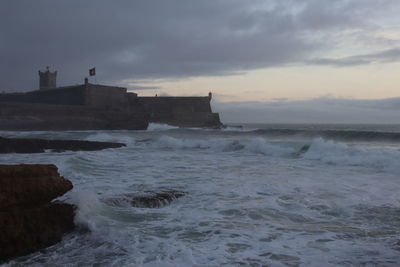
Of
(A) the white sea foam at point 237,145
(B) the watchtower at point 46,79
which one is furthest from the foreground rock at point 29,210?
(B) the watchtower at point 46,79

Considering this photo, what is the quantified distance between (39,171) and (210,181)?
4047 mm

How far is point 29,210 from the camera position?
3.51m

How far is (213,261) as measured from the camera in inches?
125

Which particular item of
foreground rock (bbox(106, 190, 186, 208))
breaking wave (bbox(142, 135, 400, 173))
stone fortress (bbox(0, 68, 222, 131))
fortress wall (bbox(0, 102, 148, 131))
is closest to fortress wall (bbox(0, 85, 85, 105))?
stone fortress (bbox(0, 68, 222, 131))

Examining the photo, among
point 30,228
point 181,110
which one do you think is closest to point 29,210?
point 30,228

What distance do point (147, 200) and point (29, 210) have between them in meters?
1.89

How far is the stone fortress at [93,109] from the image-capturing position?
123ft

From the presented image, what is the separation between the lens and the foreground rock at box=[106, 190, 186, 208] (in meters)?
5.08

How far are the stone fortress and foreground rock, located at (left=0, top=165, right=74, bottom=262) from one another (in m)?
36.4

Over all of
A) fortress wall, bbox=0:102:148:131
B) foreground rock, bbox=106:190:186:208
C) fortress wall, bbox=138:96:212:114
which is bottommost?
foreground rock, bbox=106:190:186:208

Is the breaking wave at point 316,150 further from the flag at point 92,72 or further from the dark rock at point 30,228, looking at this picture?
the flag at point 92,72

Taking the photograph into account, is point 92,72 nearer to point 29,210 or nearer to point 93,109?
point 93,109

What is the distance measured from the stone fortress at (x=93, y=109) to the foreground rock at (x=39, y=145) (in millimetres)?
24381

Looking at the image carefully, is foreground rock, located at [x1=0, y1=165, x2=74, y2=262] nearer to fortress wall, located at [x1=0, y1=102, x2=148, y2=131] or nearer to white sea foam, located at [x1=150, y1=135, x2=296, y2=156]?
white sea foam, located at [x1=150, y1=135, x2=296, y2=156]
